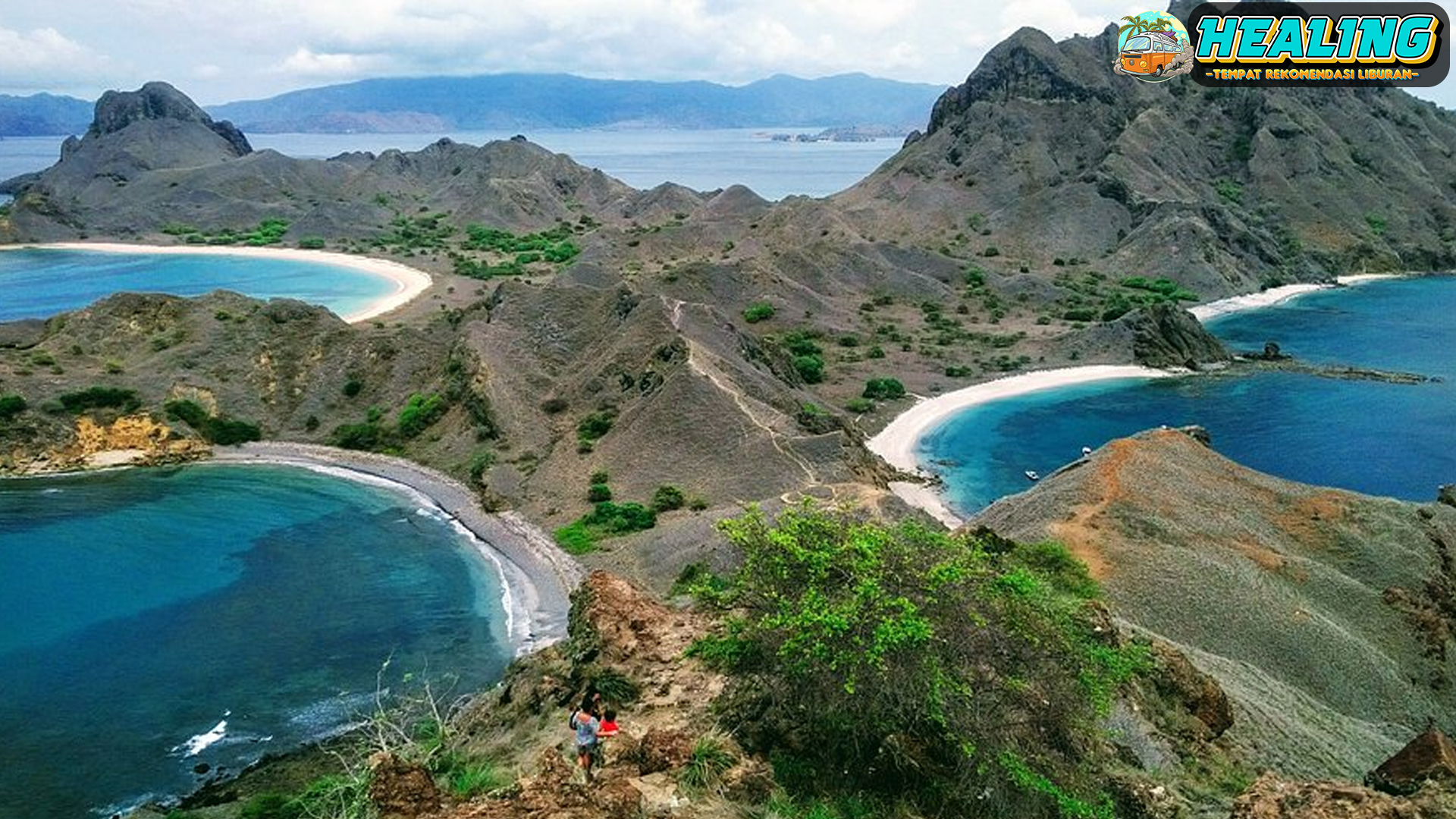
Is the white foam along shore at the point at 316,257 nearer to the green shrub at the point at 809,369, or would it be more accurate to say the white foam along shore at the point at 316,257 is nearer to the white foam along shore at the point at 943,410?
the green shrub at the point at 809,369

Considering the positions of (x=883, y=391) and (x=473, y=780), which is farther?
(x=883, y=391)

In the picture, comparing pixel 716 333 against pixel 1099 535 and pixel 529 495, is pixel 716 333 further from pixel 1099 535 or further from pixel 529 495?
pixel 1099 535

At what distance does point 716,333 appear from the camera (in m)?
76.2

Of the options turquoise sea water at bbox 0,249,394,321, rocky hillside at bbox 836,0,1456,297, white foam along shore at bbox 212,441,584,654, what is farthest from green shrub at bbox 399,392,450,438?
rocky hillside at bbox 836,0,1456,297

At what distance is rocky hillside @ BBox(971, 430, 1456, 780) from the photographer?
3403 centimetres

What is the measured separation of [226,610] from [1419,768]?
1949 inches

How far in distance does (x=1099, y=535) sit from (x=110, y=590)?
1970 inches

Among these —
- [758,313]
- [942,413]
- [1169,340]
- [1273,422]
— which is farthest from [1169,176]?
[942,413]

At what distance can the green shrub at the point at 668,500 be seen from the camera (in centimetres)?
5709

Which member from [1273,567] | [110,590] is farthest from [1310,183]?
[110,590]

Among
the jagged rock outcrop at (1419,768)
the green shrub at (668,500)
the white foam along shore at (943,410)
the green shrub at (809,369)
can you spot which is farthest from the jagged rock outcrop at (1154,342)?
the jagged rock outcrop at (1419,768)

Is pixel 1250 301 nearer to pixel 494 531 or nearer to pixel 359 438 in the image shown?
pixel 494 531

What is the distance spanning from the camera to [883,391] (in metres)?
87.0

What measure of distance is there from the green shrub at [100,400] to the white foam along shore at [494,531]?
7.61m
